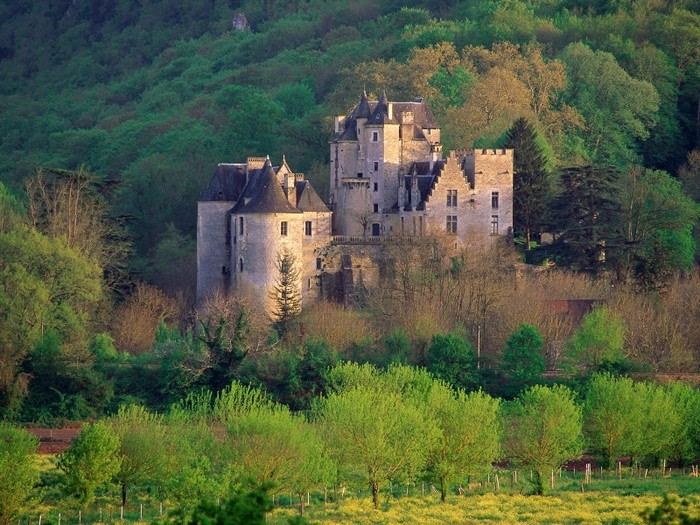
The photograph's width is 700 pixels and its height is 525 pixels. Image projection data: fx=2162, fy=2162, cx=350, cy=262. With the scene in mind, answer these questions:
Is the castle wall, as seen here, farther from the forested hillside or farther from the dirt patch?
the dirt patch

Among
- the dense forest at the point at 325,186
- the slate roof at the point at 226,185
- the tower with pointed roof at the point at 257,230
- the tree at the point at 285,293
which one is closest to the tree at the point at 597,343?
the dense forest at the point at 325,186

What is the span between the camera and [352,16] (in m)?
145

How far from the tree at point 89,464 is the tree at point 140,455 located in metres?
0.47

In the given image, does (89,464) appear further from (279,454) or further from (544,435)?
(544,435)

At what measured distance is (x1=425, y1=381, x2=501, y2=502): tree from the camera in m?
62.6

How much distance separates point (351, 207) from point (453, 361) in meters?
12.5

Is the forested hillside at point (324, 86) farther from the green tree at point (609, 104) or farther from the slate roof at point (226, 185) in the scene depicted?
the slate roof at point (226, 185)

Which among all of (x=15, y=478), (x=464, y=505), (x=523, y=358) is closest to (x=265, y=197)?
(x=523, y=358)

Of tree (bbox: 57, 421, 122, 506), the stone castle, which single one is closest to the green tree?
the stone castle

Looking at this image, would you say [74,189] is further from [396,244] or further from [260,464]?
[260,464]

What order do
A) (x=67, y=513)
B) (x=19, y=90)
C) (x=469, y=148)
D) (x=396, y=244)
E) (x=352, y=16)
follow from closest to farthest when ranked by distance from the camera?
(x=67, y=513), (x=396, y=244), (x=469, y=148), (x=352, y=16), (x=19, y=90)

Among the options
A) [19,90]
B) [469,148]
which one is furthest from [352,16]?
[469,148]

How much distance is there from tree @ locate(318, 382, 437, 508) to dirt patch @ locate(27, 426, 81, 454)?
31.5 ft

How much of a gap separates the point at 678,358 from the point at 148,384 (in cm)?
1911
